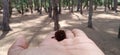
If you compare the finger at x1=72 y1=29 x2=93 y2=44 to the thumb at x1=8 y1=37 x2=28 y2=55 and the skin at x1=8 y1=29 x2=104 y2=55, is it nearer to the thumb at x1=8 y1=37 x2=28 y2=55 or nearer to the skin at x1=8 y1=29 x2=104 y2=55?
the skin at x1=8 y1=29 x2=104 y2=55

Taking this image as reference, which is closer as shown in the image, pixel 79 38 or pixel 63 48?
pixel 63 48

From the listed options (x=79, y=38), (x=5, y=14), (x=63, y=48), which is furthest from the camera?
(x=5, y=14)

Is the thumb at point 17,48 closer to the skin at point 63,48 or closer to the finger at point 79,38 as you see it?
the skin at point 63,48

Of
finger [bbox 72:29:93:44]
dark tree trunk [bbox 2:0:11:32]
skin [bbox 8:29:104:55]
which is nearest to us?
skin [bbox 8:29:104:55]

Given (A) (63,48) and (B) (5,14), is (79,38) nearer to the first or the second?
(A) (63,48)

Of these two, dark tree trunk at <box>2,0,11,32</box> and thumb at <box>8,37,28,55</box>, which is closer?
thumb at <box>8,37,28,55</box>

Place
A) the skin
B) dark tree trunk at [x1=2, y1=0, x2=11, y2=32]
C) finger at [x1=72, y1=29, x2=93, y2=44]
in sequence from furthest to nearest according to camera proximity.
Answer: dark tree trunk at [x1=2, y1=0, x2=11, y2=32] < finger at [x1=72, y1=29, x2=93, y2=44] < the skin

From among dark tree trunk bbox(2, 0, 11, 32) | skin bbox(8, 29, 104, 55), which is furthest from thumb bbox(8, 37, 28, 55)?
dark tree trunk bbox(2, 0, 11, 32)

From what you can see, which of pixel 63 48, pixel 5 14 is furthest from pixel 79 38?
pixel 5 14

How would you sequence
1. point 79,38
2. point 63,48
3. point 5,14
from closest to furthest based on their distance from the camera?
point 63,48 → point 79,38 → point 5,14

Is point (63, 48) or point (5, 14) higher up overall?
point (63, 48)

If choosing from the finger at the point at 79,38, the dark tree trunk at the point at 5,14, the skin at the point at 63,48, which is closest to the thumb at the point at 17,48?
the skin at the point at 63,48
